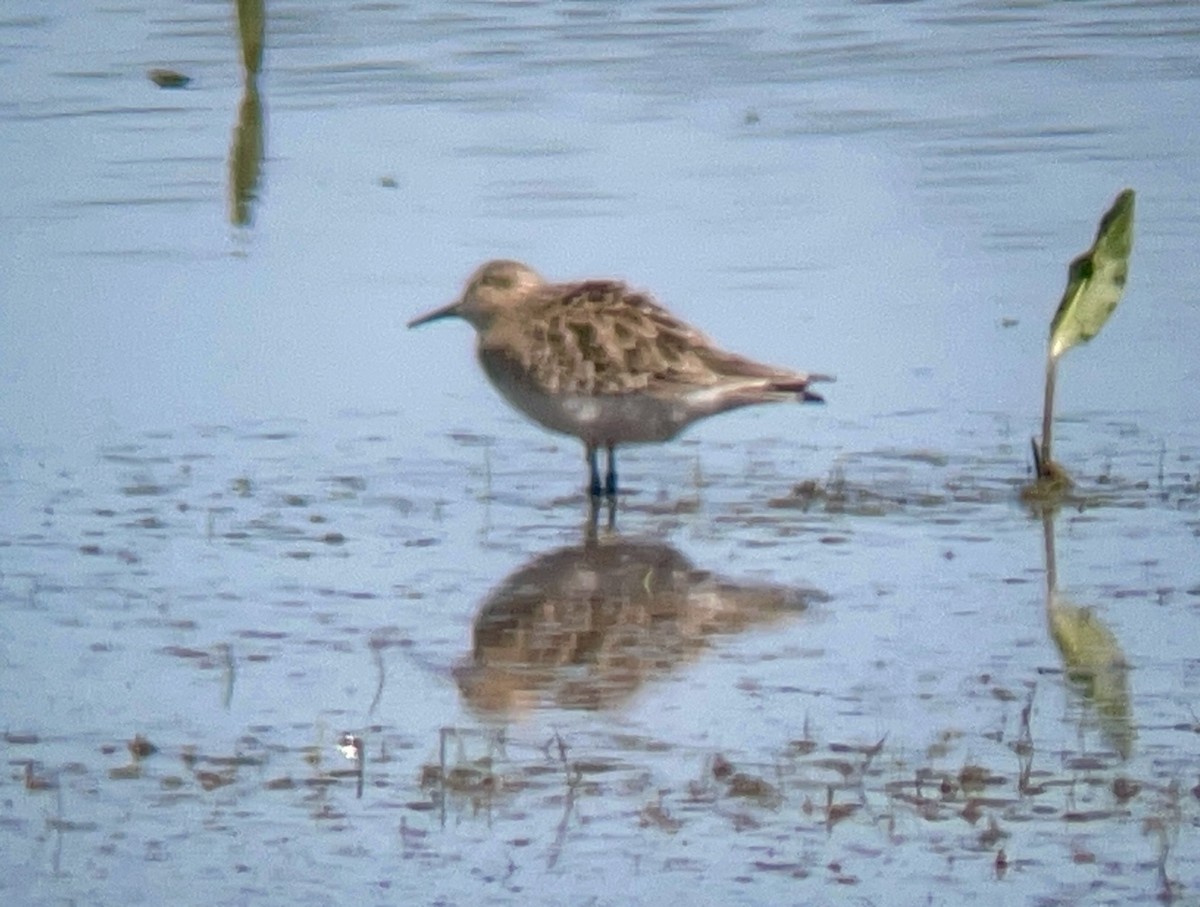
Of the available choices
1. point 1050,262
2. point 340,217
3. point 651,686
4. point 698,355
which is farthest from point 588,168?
point 651,686

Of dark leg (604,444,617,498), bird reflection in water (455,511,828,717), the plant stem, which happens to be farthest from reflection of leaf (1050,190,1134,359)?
bird reflection in water (455,511,828,717)

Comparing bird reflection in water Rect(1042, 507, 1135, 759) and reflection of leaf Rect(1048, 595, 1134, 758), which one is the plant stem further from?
reflection of leaf Rect(1048, 595, 1134, 758)

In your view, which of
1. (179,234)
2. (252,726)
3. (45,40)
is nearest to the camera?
(252,726)

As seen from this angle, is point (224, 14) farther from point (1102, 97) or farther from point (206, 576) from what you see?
point (206, 576)

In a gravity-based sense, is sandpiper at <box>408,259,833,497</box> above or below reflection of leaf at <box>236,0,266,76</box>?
below

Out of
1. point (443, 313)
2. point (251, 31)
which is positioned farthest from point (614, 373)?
point (251, 31)

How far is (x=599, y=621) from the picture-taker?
29.3 feet

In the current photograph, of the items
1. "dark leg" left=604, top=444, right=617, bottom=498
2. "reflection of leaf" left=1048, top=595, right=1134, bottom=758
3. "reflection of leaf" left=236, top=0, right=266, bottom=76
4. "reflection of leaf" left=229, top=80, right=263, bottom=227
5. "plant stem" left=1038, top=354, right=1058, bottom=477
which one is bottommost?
"reflection of leaf" left=1048, top=595, right=1134, bottom=758

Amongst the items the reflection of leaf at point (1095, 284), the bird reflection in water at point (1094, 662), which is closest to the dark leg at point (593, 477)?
the reflection of leaf at point (1095, 284)

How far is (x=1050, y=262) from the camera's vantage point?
14102 millimetres

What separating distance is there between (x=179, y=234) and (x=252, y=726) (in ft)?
25.2

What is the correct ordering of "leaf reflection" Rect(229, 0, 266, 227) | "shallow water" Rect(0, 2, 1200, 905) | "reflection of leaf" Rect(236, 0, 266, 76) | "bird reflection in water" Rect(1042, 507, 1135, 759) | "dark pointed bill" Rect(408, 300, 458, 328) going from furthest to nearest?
"reflection of leaf" Rect(236, 0, 266, 76) < "leaf reflection" Rect(229, 0, 266, 227) < "dark pointed bill" Rect(408, 300, 458, 328) < "bird reflection in water" Rect(1042, 507, 1135, 759) < "shallow water" Rect(0, 2, 1200, 905)

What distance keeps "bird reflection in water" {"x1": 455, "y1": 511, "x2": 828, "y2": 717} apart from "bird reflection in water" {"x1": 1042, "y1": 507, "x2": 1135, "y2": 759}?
2.43 ft

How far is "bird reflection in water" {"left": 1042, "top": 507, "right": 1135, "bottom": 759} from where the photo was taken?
301 inches
